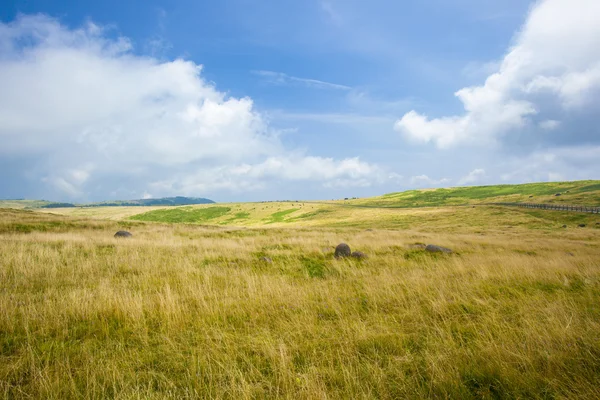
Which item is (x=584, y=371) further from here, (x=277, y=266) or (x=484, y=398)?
(x=277, y=266)

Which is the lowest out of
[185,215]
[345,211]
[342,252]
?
[345,211]

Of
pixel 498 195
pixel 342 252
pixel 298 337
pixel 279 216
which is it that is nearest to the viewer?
pixel 298 337

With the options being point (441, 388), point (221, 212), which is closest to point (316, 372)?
point (441, 388)

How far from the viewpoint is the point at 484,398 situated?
3.06m

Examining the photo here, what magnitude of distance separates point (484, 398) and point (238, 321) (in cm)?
408

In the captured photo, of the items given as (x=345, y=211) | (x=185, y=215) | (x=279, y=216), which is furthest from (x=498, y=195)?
(x=185, y=215)

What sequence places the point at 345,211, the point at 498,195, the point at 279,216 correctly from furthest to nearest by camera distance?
the point at 498,195
the point at 279,216
the point at 345,211

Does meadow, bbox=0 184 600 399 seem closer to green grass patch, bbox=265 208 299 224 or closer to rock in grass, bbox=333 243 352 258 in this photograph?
rock in grass, bbox=333 243 352 258

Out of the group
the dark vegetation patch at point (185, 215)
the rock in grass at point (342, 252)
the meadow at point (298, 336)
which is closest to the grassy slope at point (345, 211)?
the dark vegetation patch at point (185, 215)

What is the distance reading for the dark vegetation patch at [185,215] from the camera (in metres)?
107

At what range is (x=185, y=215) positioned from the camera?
112438mm

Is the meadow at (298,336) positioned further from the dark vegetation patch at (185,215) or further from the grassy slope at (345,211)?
the dark vegetation patch at (185,215)

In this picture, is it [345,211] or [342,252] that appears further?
[345,211]

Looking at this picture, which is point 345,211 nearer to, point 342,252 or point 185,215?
point 185,215
